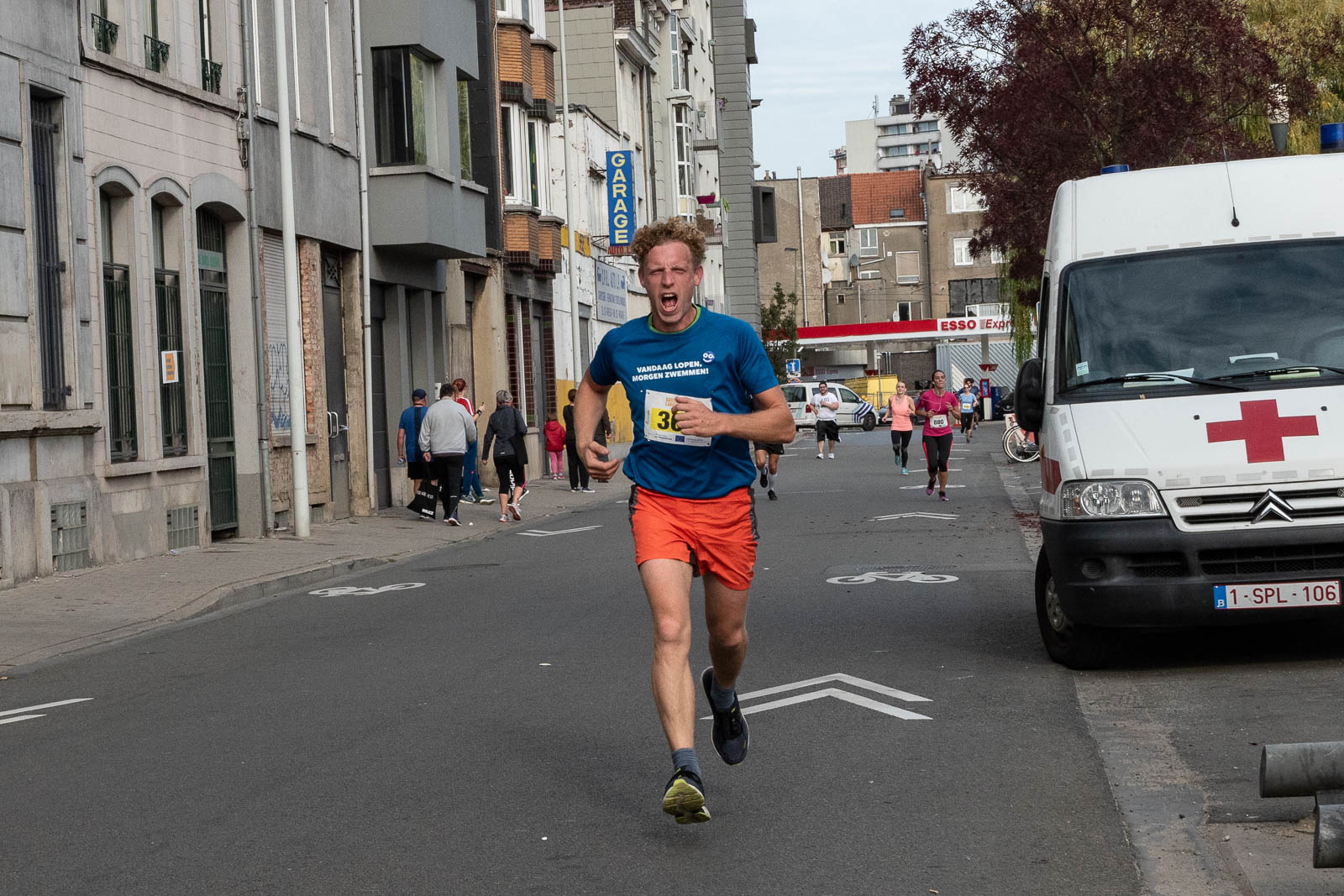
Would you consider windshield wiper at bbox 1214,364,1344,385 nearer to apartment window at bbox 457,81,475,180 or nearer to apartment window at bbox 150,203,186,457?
apartment window at bbox 150,203,186,457

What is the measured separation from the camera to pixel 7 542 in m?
15.6

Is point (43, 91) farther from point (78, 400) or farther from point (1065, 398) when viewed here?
point (1065, 398)

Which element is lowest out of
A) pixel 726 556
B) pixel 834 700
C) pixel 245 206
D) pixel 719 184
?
pixel 834 700

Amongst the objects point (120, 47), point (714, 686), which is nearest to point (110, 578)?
point (120, 47)

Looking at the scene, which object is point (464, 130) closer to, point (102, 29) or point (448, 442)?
point (448, 442)

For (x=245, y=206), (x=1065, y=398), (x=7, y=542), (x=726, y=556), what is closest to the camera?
(x=726, y=556)

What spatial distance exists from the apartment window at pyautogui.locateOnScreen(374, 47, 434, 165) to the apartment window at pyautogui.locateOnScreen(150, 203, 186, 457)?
745cm

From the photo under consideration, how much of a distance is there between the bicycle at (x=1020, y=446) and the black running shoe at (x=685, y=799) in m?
29.2

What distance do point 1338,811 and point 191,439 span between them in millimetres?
17484

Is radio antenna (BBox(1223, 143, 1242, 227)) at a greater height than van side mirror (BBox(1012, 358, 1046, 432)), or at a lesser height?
greater

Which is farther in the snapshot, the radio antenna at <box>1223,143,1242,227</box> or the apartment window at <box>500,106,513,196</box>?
the apartment window at <box>500,106,513,196</box>

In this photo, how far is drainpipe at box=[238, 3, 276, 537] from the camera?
73.2 ft

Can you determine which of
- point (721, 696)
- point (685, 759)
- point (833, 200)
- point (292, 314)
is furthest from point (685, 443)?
point (833, 200)

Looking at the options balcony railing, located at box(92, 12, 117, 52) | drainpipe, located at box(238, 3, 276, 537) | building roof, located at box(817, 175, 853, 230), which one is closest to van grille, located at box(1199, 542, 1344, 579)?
balcony railing, located at box(92, 12, 117, 52)
